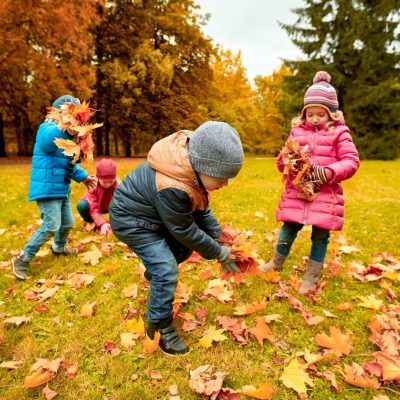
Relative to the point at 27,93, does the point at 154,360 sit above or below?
below

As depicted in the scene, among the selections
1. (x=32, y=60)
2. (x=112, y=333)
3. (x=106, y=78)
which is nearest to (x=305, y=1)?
(x=106, y=78)

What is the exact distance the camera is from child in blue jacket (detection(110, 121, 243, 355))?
6.27 feet

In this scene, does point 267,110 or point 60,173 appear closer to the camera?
point 60,173

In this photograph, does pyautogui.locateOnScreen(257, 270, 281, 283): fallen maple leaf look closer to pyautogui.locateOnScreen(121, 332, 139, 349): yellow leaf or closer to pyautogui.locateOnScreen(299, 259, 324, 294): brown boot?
pyautogui.locateOnScreen(299, 259, 324, 294): brown boot

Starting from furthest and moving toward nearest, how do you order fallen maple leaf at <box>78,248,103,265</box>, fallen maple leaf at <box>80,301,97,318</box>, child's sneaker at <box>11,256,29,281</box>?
fallen maple leaf at <box>78,248,103,265</box>, child's sneaker at <box>11,256,29,281</box>, fallen maple leaf at <box>80,301,97,318</box>

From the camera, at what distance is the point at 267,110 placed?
29.4m

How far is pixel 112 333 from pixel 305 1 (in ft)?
83.9

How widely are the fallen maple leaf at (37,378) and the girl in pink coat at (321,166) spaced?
2104 mm

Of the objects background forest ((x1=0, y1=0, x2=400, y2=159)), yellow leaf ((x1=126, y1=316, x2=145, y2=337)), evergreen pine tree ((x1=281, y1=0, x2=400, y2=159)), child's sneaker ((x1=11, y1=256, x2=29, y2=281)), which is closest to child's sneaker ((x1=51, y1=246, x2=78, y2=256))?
child's sneaker ((x1=11, y1=256, x2=29, y2=281))

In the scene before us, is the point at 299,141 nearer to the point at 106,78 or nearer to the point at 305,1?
the point at 106,78

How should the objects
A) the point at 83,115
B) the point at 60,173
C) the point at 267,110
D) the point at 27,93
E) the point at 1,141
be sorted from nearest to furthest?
the point at 83,115, the point at 60,173, the point at 27,93, the point at 1,141, the point at 267,110

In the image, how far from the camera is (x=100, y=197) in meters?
4.90

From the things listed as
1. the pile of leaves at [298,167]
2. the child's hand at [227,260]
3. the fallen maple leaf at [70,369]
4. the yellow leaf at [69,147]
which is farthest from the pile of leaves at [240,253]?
the yellow leaf at [69,147]

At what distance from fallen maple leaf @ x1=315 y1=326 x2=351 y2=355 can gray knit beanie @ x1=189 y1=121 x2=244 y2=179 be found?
1342mm
